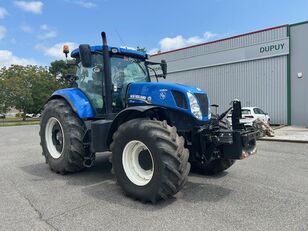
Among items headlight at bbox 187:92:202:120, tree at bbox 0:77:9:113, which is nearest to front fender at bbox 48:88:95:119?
headlight at bbox 187:92:202:120

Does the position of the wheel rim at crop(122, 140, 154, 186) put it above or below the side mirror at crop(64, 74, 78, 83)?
below

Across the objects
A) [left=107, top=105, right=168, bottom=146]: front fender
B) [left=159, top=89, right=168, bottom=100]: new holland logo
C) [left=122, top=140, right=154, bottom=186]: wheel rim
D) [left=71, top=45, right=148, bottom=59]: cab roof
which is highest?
[left=71, top=45, right=148, bottom=59]: cab roof

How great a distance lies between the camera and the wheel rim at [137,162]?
4.90 m

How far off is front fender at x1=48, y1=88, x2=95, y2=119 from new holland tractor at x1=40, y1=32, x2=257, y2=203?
0.06 feet

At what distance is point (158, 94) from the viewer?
5441mm

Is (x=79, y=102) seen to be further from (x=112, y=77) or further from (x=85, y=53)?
(x=85, y=53)

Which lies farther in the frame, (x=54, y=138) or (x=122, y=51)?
(x=54, y=138)

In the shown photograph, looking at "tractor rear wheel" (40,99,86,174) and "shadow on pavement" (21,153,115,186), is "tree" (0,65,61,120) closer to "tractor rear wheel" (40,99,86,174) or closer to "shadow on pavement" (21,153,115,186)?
"shadow on pavement" (21,153,115,186)

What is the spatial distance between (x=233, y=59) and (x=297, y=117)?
19.9 feet

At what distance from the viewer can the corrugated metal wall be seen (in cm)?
2034

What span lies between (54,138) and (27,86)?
149ft

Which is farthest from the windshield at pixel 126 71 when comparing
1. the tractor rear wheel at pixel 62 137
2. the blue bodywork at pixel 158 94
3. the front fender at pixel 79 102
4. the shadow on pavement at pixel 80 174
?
the shadow on pavement at pixel 80 174

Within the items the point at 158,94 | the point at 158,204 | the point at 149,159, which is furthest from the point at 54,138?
the point at 158,204

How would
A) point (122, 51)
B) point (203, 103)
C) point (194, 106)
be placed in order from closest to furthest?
point (194, 106)
point (203, 103)
point (122, 51)
